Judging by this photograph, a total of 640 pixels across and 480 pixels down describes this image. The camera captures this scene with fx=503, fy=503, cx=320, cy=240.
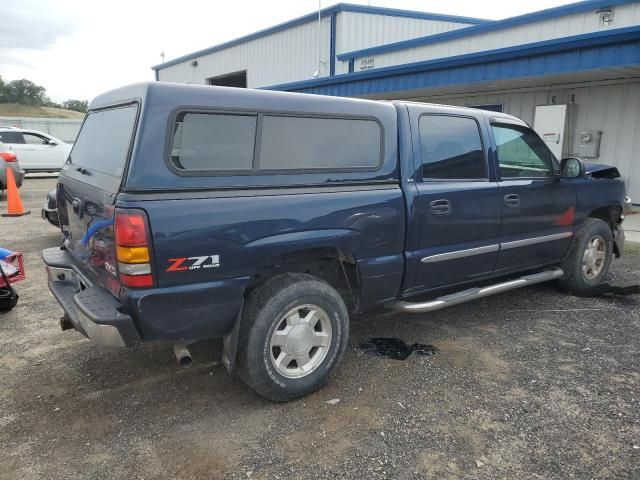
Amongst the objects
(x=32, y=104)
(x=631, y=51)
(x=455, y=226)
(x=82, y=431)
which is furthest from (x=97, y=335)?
(x=32, y=104)

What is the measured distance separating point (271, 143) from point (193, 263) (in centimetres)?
88

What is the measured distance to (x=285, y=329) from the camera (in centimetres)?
313

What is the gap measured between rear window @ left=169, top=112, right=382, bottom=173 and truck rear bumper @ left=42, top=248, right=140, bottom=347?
2.91 feet

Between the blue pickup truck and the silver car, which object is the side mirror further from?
the silver car

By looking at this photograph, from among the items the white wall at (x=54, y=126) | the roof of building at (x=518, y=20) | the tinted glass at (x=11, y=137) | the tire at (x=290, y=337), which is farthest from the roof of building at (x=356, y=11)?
the white wall at (x=54, y=126)

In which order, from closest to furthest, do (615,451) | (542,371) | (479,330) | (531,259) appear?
1. (615,451)
2. (542,371)
3. (479,330)
4. (531,259)

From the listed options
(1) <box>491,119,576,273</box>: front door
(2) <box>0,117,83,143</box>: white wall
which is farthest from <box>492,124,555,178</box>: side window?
(2) <box>0,117,83,143</box>: white wall

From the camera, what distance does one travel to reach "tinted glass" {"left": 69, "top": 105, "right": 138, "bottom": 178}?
114 inches

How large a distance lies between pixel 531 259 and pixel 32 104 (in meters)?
69.6

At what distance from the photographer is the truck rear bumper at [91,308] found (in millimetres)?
2668

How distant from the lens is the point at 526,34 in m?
11.3

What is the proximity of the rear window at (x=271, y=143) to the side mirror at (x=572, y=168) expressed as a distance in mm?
2258

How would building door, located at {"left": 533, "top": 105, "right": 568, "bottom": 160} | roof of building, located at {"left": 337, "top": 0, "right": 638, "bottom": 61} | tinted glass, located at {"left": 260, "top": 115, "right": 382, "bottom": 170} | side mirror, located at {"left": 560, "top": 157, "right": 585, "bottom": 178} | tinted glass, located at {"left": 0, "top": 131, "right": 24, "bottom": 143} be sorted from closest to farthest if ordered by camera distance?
tinted glass, located at {"left": 260, "top": 115, "right": 382, "bottom": 170}
side mirror, located at {"left": 560, "top": 157, "right": 585, "bottom": 178}
roof of building, located at {"left": 337, "top": 0, "right": 638, "bottom": 61}
building door, located at {"left": 533, "top": 105, "right": 568, "bottom": 160}
tinted glass, located at {"left": 0, "top": 131, "right": 24, "bottom": 143}

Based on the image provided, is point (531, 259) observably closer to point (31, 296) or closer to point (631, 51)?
point (31, 296)
